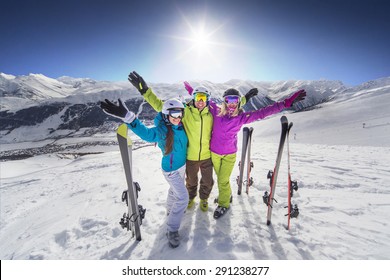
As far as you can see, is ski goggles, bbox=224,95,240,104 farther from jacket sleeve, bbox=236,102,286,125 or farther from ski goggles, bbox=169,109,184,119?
ski goggles, bbox=169,109,184,119

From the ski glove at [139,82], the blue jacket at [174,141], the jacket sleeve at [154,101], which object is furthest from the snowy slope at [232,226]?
the ski glove at [139,82]

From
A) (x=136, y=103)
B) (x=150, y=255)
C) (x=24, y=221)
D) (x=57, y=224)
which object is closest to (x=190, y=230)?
(x=150, y=255)

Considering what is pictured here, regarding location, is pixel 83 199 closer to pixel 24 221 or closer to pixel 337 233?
pixel 24 221

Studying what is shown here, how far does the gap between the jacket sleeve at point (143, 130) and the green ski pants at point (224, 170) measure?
1399mm

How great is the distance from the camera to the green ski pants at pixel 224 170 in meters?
4.07

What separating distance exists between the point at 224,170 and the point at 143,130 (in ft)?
6.36

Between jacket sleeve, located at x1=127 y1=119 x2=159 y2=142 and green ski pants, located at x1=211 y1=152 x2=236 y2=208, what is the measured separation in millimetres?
1399

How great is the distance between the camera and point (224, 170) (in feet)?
13.5

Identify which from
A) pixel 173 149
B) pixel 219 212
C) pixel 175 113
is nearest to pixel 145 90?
pixel 175 113

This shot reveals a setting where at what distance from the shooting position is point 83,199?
593 cm

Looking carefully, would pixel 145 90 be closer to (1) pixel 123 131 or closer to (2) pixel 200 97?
(2) pixel 200 97

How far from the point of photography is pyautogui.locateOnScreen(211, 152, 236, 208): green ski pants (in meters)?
4.07

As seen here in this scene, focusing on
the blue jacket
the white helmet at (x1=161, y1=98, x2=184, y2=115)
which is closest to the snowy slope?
the blue jacket

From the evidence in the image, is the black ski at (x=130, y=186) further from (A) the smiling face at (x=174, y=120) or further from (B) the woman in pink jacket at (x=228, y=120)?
(B) the woman in pink jacket at (x=228, y=120)
